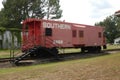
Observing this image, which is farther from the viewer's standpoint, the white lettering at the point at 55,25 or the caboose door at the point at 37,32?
the white lettering at the point at 55,25

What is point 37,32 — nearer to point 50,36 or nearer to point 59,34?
point 50,36

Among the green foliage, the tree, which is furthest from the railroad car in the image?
the green foliage

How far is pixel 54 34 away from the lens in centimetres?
2617

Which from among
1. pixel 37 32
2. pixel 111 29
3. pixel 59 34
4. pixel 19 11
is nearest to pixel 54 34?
pixel 59 34

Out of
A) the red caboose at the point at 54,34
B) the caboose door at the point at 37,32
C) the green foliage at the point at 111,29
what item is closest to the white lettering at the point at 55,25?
the red caboose at the point at 54,34

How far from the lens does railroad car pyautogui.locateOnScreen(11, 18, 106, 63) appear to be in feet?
80.6

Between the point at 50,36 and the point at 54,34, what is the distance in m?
0.62

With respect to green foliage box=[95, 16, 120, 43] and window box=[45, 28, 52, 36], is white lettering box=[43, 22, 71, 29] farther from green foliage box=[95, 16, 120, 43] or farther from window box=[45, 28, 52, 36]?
green foliage box=[95, 16, 120, 43]

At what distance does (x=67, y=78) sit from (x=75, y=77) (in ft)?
1.18

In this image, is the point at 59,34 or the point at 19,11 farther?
the point at 19,11

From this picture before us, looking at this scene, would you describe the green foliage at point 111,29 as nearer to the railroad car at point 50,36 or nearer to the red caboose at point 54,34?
the red caboose at point 54,34

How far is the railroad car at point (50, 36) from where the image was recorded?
80.6ft

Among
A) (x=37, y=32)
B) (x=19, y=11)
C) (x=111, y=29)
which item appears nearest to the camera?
(x=37, y=32)

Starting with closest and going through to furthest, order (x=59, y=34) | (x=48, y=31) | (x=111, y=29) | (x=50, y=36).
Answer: (x=48, y=31)
(x=50, y=36)
(x=59, y=34)
(x=111, y=29)
